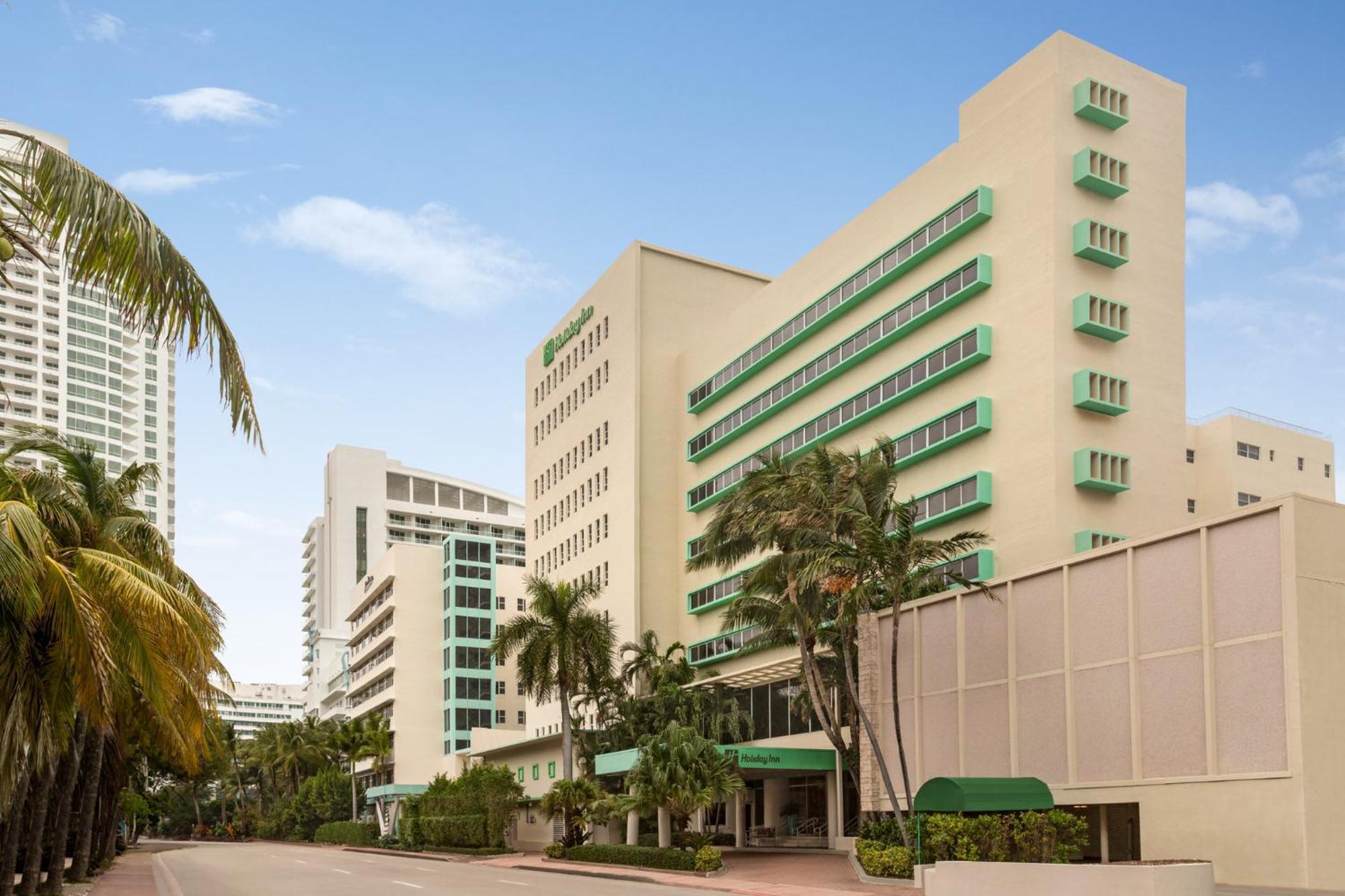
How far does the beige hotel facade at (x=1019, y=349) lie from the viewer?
4403 centimetres

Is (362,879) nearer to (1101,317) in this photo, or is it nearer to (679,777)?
(679,777)

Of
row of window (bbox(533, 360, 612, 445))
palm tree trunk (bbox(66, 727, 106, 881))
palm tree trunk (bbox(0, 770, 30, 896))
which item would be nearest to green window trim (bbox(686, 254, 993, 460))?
row of window (bbox(533, 360, 612, 445))

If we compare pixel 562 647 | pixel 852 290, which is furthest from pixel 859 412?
pixel 562 647

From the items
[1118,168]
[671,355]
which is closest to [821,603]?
[1118,168]

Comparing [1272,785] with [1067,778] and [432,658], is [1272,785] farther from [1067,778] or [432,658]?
[432,658]

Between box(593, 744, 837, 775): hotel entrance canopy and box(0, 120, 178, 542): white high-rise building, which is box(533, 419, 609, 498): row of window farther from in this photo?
box(0, 120, 178, 542): white high-rise building

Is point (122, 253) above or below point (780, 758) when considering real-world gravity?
above

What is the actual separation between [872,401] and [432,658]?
63.9 meters

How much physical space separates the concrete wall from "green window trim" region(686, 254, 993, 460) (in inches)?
593

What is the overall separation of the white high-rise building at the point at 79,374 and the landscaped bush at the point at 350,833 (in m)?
81.0

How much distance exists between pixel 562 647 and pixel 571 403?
28.5 m

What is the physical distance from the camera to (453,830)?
207ft

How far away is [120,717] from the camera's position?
3347 cm

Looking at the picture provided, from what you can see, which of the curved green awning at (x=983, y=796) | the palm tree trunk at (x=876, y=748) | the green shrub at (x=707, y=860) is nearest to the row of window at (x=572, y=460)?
the palm tree trunk at (x=876, y=748)
